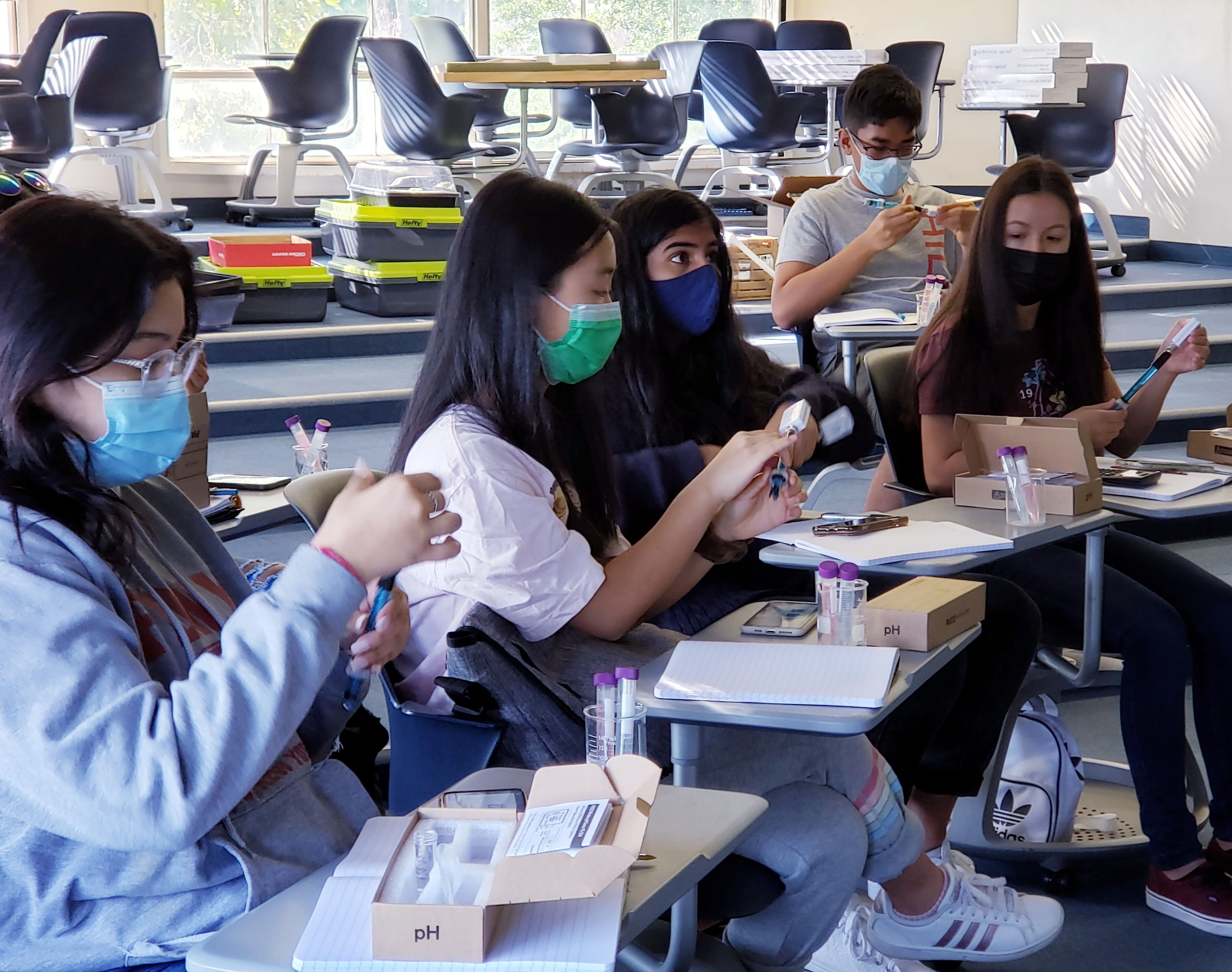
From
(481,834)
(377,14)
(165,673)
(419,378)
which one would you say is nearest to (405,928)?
(481,834)

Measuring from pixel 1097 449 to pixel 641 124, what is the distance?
5.44 metres

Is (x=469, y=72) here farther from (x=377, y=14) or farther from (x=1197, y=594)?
(x=1197, y=594)

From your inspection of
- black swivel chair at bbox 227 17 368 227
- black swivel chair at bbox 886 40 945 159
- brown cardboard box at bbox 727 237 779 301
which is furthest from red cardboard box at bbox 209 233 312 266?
black swivel chair at bbox 886 40 945 159

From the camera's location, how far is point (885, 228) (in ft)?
11.8

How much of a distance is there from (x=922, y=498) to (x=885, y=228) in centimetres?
117

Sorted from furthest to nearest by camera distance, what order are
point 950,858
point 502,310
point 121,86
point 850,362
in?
1. point 121,86
2. point 850,362
3. point 950,858
4. point 502,310

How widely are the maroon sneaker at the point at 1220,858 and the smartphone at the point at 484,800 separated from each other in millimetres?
1496

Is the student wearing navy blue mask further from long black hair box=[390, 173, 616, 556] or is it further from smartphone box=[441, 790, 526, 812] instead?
smartphone box=[441, 790, 526, 812]

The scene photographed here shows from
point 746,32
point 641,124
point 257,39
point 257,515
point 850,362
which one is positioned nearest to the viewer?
point 257,515

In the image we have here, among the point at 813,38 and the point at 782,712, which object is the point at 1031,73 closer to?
the point at 813,38

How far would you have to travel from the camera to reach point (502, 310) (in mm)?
1688

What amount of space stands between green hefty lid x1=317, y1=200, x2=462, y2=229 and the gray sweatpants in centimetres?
431

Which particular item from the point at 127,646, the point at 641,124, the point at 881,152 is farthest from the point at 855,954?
the point at 641,124

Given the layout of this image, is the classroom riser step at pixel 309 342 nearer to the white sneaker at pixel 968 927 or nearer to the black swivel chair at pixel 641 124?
the black swivel chair at pixel 641 124
